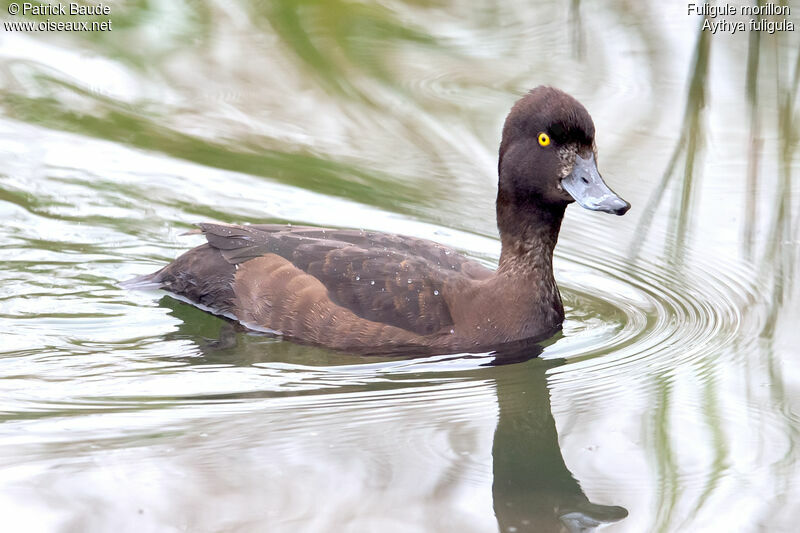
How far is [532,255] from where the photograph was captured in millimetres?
6043

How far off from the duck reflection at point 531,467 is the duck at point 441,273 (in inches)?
12.6

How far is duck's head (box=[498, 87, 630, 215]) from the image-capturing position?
5746 mm

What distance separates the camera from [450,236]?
293 inches

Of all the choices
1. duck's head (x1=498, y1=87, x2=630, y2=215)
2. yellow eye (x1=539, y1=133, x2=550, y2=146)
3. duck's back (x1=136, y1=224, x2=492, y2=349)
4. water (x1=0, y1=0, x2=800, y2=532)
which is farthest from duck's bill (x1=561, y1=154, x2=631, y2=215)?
duck's back (x1=136, y1=224, x2=492, y2=349)

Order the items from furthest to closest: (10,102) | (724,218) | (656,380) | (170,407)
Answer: (10,102)
(724,218)
(656,380)
(170,407)

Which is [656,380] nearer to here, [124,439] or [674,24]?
[124,439]

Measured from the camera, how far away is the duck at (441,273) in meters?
5.78

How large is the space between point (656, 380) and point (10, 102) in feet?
18.3

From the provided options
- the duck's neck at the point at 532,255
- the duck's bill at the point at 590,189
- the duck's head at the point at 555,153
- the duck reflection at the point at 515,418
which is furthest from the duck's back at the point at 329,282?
the duck's bill at the point at 590,189

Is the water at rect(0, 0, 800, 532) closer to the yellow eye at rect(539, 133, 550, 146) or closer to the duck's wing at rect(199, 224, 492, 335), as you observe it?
the duck's wing at rect(199, 224, 492, 335)

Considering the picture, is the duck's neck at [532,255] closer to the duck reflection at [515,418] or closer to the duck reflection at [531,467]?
the duck reflection at [515,418]

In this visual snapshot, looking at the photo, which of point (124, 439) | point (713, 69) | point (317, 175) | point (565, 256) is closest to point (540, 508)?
point (124, 439)

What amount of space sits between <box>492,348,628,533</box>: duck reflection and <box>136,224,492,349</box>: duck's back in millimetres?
524

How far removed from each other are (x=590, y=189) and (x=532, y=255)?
0.51m
